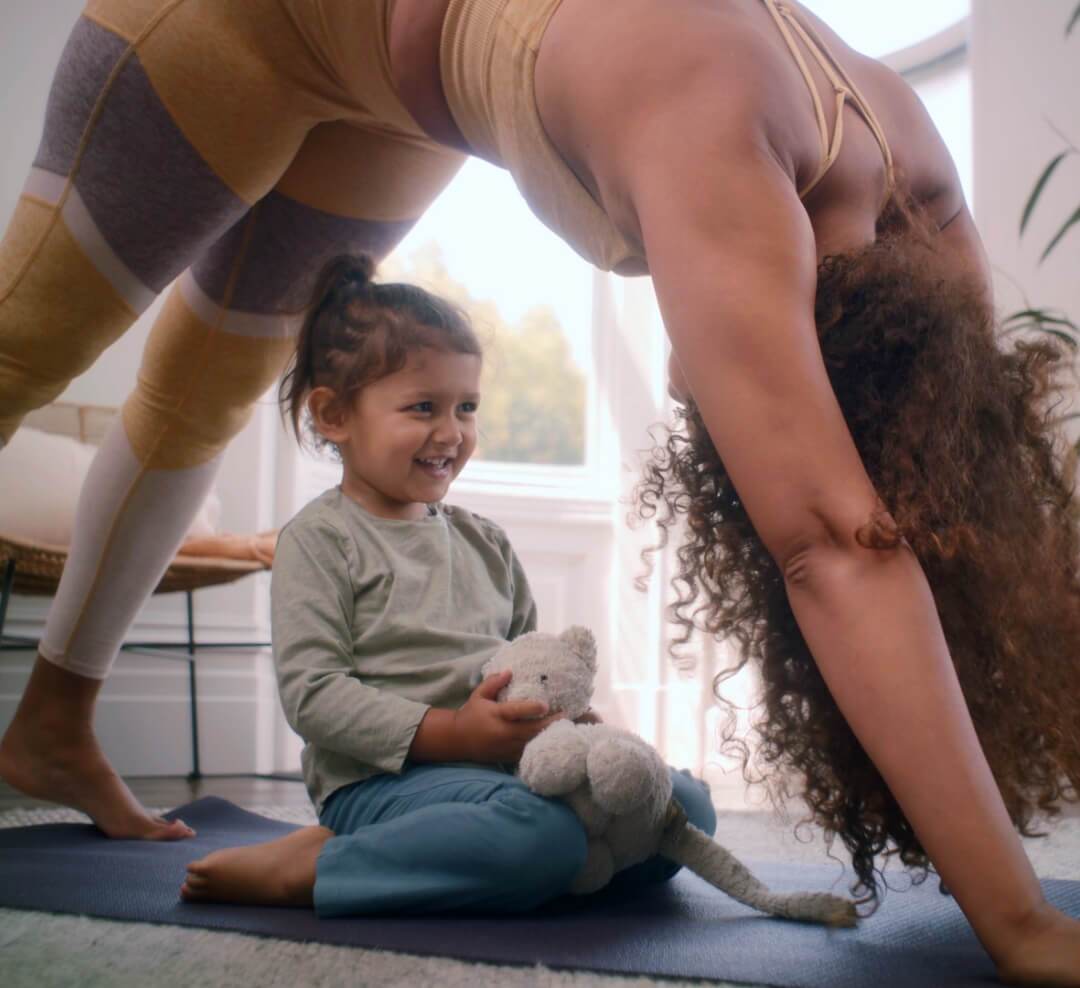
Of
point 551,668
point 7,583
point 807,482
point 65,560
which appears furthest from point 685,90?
point 7,583

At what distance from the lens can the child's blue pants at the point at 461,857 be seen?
0.94 meters

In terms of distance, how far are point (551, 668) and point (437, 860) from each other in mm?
199

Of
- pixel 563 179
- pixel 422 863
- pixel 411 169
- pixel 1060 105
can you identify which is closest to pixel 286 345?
pixel 411 169

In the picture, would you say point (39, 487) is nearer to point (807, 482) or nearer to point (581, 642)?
point (581, 642)

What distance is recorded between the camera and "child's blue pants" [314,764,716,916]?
945 mm

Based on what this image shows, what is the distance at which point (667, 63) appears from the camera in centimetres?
80

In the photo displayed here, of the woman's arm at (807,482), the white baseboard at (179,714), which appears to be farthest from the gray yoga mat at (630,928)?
the white baseboard at (179,714)

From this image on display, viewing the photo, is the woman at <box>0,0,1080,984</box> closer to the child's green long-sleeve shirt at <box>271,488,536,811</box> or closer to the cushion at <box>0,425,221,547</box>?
the child's green long-sleeve shirt at <box>271,488,536,811</box>

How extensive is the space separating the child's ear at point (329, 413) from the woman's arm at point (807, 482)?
541mm

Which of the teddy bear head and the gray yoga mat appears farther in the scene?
the teddy bear head

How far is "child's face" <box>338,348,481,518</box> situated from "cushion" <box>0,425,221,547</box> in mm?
1139

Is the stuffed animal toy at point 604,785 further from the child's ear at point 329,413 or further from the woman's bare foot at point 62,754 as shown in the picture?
the woman's bare foot at point 62,754

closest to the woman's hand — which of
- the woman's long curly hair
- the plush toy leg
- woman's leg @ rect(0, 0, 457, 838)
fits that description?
the woman's long curly hair

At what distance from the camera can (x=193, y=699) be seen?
2.48m
